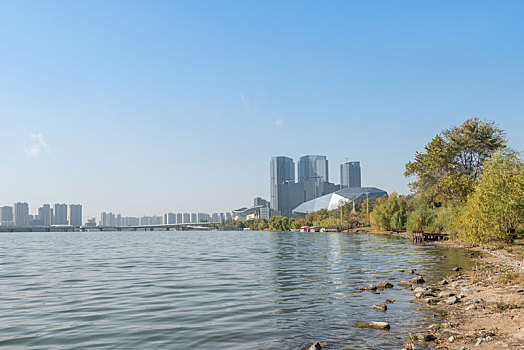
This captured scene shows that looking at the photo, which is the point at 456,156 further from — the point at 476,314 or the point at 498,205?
the point at 476,314

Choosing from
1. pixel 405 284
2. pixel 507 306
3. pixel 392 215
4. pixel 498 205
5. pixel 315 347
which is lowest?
pixel 405 284

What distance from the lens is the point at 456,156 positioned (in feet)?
215

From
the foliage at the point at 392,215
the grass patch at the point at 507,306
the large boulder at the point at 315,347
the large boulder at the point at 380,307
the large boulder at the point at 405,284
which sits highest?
the foliage at the point at 392,215

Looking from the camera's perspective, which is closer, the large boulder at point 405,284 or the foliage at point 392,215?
the large boulder at point 405,284

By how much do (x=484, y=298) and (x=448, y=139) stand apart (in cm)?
5371

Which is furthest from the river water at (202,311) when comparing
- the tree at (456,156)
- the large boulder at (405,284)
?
the tree at (456,156)

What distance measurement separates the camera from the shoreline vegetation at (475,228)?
12.2 m

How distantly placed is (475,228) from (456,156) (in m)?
24.6

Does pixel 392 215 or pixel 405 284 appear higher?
pixel 392 215

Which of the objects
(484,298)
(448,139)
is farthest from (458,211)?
(484,298)

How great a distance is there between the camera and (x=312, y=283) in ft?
81.4

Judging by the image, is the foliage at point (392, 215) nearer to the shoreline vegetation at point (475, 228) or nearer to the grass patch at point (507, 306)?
the shoreline vegetation at point (475, 228)

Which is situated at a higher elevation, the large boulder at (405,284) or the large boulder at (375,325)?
Result: the large boulder at (375,325)

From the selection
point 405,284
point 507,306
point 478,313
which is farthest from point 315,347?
point 405,284
